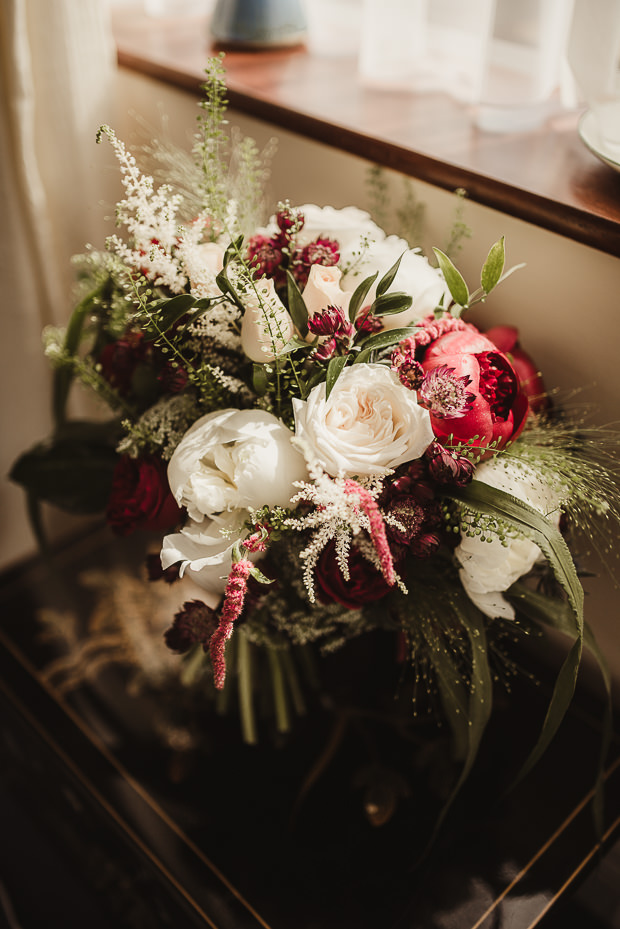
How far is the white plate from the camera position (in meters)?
0.69

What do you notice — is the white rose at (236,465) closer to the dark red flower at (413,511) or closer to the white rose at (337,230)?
the dark red flower at (413,511)

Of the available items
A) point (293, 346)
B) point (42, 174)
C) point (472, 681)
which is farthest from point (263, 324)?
point (42, 174)

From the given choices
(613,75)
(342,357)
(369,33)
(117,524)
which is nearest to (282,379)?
(342,357)

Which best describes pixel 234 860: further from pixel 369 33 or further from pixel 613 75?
pixel 369 33

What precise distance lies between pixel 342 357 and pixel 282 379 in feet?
0.29

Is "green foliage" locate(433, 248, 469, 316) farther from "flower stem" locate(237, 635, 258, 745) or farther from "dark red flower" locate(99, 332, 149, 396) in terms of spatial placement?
"flower stem" locate(237, 635, 258, 745)

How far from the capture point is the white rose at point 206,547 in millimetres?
548

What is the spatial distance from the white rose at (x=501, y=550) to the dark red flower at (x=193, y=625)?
0.22 metres

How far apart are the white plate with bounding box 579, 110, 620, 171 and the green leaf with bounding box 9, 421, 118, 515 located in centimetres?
59

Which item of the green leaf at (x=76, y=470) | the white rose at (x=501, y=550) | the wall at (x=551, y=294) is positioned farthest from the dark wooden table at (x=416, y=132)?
the green leaf at (x=76, y=470)

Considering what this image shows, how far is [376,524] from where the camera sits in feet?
1.60

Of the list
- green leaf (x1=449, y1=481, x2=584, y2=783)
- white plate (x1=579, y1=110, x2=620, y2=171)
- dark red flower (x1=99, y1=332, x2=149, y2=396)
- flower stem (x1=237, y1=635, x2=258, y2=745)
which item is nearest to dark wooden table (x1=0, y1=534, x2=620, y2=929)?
flower stem (x1=237, y1=635, x2=258, y2=745)

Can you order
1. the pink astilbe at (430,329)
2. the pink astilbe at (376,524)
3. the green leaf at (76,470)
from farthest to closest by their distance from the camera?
the green leaf at (76,470) → the pink astilbe at (430,329) → the pink astilbe at (376,524)

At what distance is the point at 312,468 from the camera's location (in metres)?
0.51
